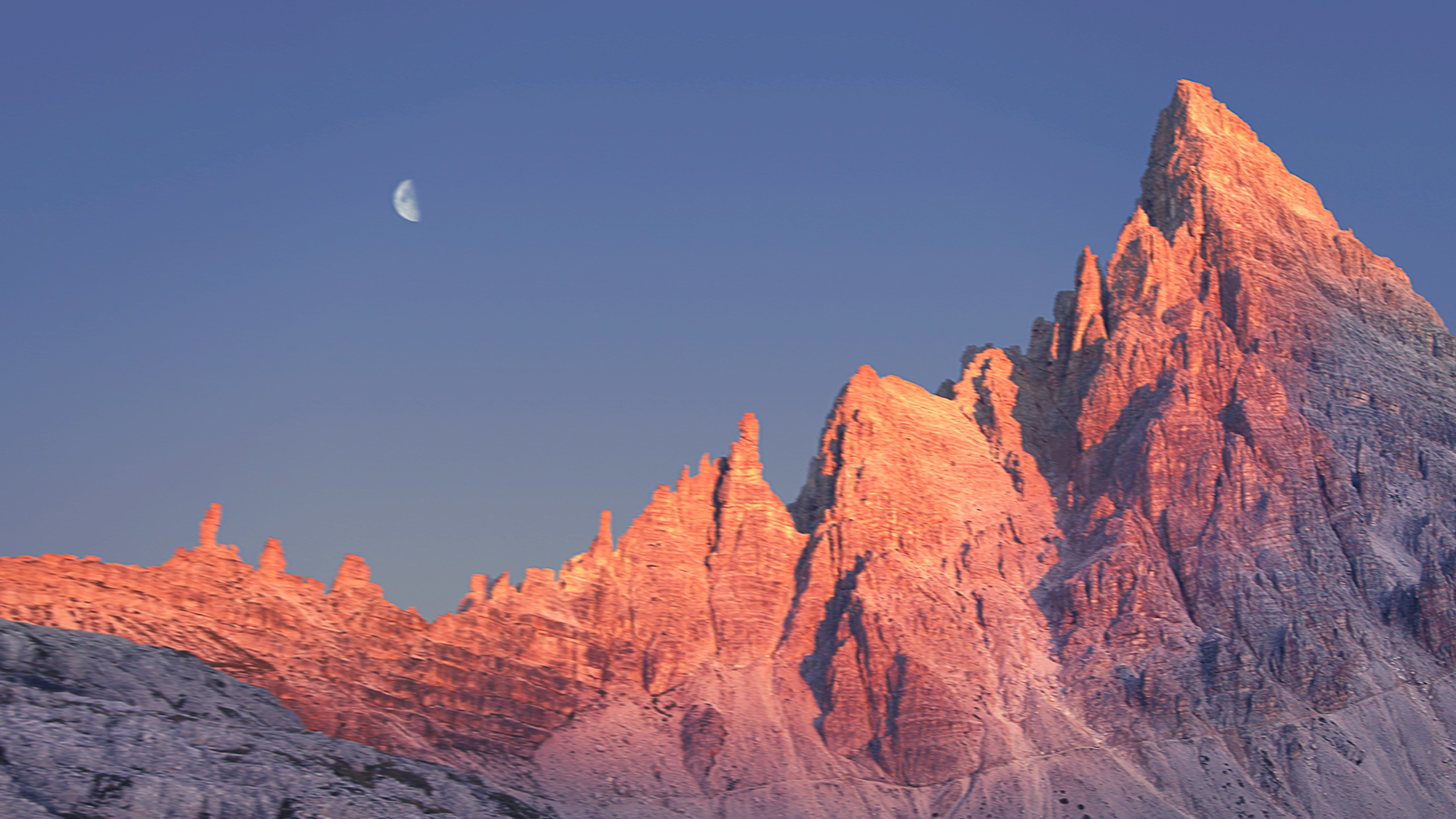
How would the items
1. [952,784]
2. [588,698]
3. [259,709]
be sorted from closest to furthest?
[259,709]
[952,784]
[588,698]

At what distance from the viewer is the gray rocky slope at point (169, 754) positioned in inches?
5295

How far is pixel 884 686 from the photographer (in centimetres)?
19838

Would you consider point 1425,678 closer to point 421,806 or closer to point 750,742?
point 750,742

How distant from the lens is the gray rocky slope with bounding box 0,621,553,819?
134 metres

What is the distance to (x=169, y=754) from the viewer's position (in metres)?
143

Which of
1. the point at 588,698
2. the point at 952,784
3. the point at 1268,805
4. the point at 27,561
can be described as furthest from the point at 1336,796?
the point at 27,561

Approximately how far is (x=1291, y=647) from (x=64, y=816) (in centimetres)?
15278

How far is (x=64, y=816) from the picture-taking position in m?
130

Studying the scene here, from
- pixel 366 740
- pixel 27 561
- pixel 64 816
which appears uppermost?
pixel 27 561

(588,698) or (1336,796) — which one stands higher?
(588,698)

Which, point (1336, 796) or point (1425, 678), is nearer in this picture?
point (1336, 796)

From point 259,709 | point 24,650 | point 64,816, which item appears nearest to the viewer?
point 64,816

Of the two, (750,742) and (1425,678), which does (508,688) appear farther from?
(1425,678)

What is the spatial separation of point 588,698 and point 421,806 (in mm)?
42913
